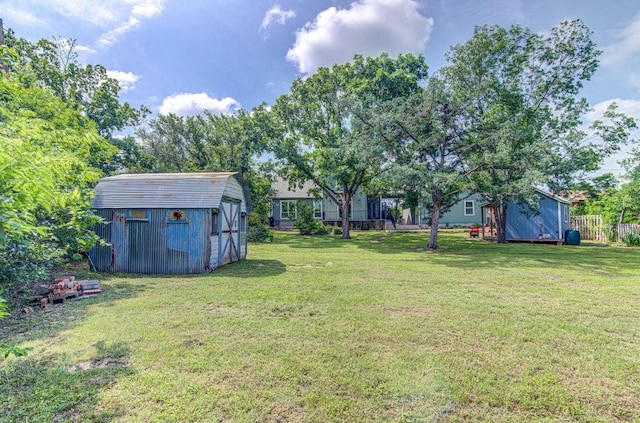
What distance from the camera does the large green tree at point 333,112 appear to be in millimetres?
17378

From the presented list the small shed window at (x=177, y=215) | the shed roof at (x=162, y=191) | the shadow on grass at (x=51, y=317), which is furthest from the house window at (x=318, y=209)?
the shadow on grass at (x=51, y=317)

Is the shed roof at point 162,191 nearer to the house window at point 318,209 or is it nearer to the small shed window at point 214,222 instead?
the small shed window at point 214,222

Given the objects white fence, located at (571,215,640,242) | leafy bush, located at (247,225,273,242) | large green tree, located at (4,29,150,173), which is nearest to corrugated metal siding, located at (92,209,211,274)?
leafy bush, located at (247,225,273,242)

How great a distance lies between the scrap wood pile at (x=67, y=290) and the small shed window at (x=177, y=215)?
8.74 feet

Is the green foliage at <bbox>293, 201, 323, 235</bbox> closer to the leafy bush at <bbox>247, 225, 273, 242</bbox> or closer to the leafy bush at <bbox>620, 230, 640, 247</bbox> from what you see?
the leafy bush at <bbox>247, 225, 273, 242</bbox>

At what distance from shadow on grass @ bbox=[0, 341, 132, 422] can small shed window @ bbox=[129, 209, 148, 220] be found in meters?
5.73

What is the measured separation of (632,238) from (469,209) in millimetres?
15313

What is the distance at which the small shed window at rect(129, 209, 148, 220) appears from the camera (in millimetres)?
8688

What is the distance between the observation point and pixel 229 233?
10234mm

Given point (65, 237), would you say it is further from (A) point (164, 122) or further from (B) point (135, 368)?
(A) point (164, 122)

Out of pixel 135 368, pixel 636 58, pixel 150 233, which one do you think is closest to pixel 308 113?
pixel 150 233

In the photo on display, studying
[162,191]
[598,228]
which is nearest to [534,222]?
[598,228]

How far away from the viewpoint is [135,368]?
323 cm

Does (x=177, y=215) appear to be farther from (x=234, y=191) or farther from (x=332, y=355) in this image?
(x=332, y=355)
